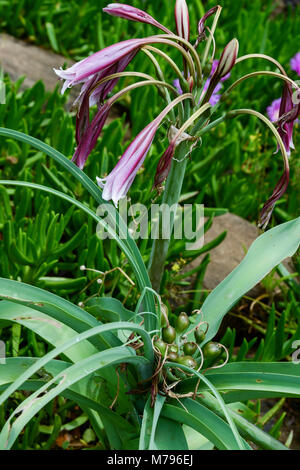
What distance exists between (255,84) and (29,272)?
1.45m

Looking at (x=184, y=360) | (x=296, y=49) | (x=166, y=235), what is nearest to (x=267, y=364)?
(x=184, y=360)

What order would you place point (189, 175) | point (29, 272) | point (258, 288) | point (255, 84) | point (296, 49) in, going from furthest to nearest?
point (296, 49), point (255, 84), point (189, 175), point (258, 288), point (29, 272)

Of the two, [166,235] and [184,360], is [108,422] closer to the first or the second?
[184,360]

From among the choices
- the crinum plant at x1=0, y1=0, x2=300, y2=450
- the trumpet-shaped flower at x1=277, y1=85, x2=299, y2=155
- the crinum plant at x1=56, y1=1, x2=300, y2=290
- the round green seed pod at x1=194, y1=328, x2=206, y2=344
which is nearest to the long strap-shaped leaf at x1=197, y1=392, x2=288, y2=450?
the crinum plant at x1=0, y1=0, x2=300, y2=450

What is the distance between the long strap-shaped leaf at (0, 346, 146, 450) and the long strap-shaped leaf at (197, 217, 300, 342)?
0.65ft

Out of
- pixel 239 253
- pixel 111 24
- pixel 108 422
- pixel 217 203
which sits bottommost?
pixel 108 422

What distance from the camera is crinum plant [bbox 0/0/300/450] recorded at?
3.51ft

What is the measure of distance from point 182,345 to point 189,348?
1.7 inches

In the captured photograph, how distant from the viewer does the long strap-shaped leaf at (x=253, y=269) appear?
128cm

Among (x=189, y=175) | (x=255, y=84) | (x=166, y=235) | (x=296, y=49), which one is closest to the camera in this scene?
(x=166, y=235)

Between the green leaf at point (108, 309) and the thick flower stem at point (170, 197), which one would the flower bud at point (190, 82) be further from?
the green leaf at point (108, 309)

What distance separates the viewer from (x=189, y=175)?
2.11 m

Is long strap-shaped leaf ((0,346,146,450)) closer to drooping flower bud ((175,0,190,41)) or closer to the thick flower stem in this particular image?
the thick flower stem

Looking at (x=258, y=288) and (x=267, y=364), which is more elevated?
(x=258, y=288)
